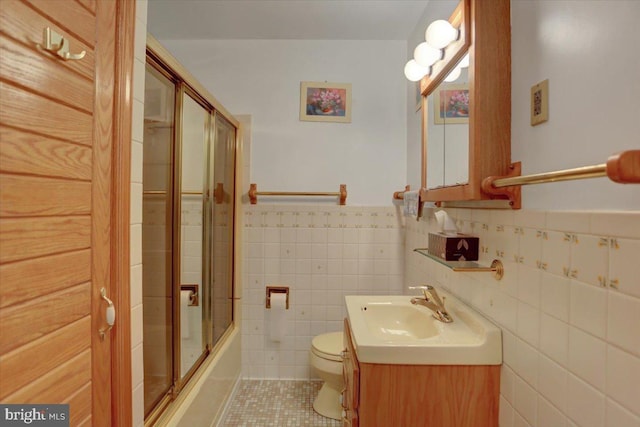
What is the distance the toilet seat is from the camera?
1.84m

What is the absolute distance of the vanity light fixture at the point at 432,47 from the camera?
4.12 ft

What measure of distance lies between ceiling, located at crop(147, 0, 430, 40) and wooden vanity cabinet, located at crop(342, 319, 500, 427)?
191 centimetres

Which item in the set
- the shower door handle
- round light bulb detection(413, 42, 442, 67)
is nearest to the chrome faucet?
round light bulb detection(413, 42, 442, 67)

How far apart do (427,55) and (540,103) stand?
0.72m

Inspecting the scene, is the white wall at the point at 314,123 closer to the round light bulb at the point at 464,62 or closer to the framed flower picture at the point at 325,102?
the framed flower picture at the point at 325,102

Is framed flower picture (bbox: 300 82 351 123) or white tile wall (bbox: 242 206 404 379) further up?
framed flower picture (bbox: 300 82 351 123)

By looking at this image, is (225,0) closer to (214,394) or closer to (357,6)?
(357,6)

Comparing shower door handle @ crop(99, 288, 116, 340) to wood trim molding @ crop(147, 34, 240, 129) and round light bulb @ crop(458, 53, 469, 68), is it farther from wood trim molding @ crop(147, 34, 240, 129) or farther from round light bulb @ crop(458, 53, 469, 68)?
round light bulb @ crop(458, 53, 469, 68)

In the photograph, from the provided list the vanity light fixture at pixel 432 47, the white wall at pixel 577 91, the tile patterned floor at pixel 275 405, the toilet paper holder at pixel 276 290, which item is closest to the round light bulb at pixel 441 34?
the vanity light fixture at pixel 432 47

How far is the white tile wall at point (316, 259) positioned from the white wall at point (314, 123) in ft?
0.59

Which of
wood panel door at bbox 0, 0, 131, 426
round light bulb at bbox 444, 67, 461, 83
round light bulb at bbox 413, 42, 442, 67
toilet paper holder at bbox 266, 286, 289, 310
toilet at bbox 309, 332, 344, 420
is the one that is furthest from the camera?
toilet paper holder at bbox 266, 286, 289, 310

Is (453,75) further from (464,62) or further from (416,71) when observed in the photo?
(416,71)

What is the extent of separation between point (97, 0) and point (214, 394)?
5.77ft

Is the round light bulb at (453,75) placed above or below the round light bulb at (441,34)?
below
